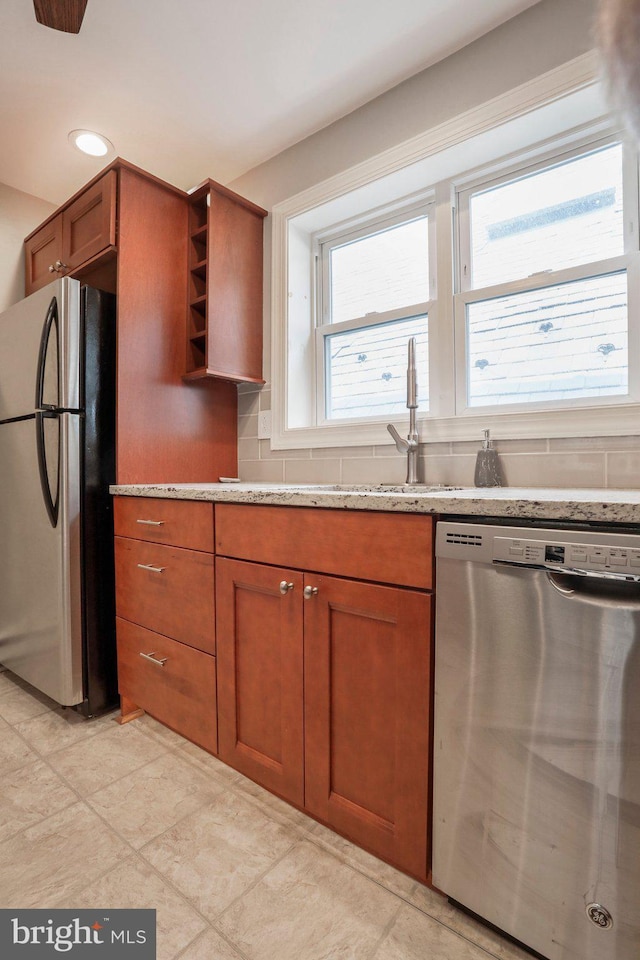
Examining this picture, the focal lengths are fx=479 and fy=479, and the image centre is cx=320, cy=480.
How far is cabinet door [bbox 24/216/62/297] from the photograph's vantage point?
2281 millimetres

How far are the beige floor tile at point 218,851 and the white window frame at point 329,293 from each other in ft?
4.63

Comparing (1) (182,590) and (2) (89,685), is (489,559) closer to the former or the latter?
(1) (182,590)

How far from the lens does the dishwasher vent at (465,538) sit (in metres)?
0.93

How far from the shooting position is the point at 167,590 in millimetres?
1636

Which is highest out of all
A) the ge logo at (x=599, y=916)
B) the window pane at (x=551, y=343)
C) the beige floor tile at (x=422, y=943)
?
the window pane at (x=551, y=343)

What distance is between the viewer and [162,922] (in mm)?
1029

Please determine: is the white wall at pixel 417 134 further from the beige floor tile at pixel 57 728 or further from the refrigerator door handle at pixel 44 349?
the beige floor tile at pixel 57 728

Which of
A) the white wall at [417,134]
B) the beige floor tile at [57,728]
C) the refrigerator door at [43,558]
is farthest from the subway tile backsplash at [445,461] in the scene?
the beige floor tile at [57,728]

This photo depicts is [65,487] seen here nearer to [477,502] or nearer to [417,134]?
[477,502]

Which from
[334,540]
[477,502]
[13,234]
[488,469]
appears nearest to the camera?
[477,502]

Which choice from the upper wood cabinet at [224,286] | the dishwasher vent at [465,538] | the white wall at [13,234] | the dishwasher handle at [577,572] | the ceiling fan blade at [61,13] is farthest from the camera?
the white wall at [13,234]

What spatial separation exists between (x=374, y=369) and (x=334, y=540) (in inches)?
45.5

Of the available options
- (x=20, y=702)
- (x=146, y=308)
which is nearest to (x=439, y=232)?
(x=146, y=308)

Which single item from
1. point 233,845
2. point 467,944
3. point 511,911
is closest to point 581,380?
point 511,911
